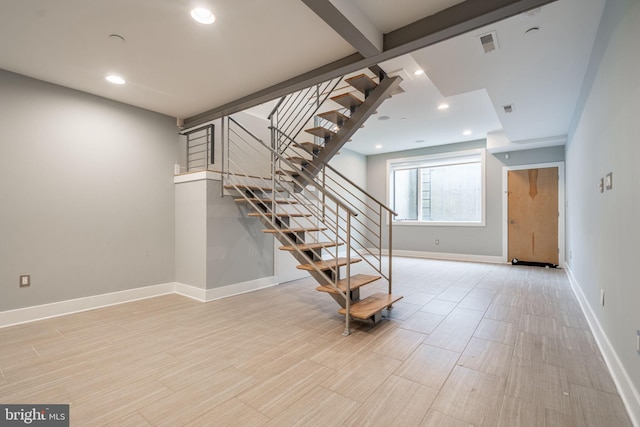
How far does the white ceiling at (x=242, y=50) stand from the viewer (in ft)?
6.65

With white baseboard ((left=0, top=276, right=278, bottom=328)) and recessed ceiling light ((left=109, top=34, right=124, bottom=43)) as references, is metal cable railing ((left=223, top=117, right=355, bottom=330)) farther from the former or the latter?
recessed ceiling light ((left=109, top=34, right=124, bottom=43))

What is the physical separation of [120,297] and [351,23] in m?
3.94

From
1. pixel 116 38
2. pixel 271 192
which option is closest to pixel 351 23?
pixel 116 38

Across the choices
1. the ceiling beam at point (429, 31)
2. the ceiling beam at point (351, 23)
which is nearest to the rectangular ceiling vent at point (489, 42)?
the ceiling beam at point (429, 31)

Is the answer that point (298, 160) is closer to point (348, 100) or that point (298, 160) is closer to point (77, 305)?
point (348, 100)

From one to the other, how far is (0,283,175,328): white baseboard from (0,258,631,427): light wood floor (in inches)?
5.5

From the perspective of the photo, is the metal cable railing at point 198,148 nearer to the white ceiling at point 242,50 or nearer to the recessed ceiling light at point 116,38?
the white ceiling at point 242,50

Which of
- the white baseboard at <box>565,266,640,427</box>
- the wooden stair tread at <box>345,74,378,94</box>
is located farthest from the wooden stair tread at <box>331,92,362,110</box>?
the white baseboard at <box>565,266,640,427</box>

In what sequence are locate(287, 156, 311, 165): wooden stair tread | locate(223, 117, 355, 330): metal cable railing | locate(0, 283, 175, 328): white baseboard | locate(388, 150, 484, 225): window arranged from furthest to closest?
locate(388, 150, 484, 225): window
locate(287, 156, 311, 165): wooden stair tread
locate(223, 117, 355, 330): metal cable railing
locate(0, 283, 175, 328): white baseboard

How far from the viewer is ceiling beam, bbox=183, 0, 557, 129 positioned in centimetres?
181

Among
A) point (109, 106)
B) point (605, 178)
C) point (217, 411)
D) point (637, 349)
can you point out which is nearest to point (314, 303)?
point (217, 411)

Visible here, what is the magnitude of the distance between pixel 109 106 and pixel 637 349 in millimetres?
5099

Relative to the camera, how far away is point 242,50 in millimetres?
2498

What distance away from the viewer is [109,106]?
3559mm
